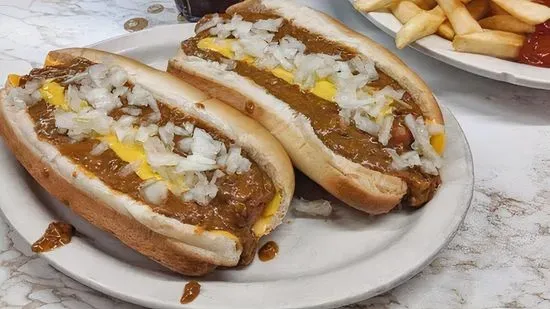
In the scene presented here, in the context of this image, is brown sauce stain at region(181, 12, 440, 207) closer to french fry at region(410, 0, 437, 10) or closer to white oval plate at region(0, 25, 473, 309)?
white oval plate at region(0, 25, 473, 309)

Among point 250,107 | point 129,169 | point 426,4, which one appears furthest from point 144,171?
point 426,4

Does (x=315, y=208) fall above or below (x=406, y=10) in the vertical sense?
below

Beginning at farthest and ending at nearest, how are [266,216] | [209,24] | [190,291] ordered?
[209,24] < [266,216] < [190,291]

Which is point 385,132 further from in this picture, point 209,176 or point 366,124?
point 209,176

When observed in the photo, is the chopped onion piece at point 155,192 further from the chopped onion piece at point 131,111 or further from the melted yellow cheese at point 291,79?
the melted yellow cheese at point 291,79

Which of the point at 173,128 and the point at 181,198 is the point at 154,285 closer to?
the point at 181,198

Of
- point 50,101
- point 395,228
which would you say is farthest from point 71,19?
point 395,228
